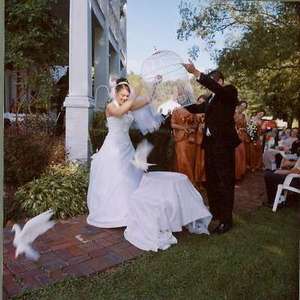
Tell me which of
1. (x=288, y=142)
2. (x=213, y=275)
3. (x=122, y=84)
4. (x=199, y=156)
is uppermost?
(x=122, y=84)

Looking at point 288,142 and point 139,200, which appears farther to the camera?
point 139,200

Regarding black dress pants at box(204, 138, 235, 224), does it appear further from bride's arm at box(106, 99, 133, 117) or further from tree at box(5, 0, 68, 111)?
tree at box(5, 0, 68, 111)

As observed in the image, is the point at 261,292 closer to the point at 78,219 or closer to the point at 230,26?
the point at 78,219

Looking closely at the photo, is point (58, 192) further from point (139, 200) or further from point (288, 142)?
point (288, 142)

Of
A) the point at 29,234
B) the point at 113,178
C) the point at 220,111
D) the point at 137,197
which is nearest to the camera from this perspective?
the point at 29,234

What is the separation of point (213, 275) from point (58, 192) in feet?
3.07

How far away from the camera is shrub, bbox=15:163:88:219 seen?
2.05 m

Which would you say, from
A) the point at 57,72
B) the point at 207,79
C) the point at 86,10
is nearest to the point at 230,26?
the point at 207,79

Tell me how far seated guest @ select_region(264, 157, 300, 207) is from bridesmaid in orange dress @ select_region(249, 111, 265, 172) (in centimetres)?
8

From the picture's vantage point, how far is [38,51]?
214 centimetres

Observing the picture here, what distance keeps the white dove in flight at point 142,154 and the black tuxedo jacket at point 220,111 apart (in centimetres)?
32

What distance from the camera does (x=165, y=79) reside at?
2.03 metres

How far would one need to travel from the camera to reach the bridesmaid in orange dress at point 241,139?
2.19 metres

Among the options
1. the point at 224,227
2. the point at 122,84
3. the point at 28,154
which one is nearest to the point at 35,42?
the point at 122,84
